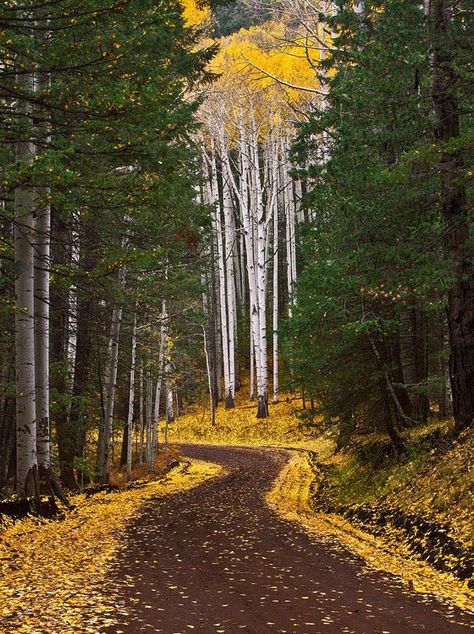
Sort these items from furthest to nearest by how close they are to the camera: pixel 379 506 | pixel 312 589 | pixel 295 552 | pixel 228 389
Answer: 1. pixel 228 389
2. pixel 379 506
3. pixel 295 552
4. pixel 312 589

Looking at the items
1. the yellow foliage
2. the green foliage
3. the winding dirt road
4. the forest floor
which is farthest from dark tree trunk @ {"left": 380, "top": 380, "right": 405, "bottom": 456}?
the yellow foliage

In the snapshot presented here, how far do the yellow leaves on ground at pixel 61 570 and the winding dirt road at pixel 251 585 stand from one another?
271mm

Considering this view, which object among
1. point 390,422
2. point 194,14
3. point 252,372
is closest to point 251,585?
point 390,422

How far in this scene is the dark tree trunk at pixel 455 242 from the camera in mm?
9383

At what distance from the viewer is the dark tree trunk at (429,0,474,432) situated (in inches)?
369

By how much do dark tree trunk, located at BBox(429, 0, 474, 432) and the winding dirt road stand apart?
11.5 feet

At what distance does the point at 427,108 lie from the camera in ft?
32.1

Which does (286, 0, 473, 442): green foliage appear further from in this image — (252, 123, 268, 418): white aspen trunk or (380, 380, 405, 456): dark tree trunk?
(252, 123, 268, 418): white aspen trunk

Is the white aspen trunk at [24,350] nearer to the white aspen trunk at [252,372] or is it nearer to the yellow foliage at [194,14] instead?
the yellow foliage at [194,14]

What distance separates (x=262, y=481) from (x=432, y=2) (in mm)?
11596

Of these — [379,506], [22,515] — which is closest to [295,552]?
[379,506]

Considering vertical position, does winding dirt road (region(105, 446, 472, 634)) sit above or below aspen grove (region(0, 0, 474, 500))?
below

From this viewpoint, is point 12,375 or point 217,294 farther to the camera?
point 217,294

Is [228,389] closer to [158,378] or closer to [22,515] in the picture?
[158,378]
